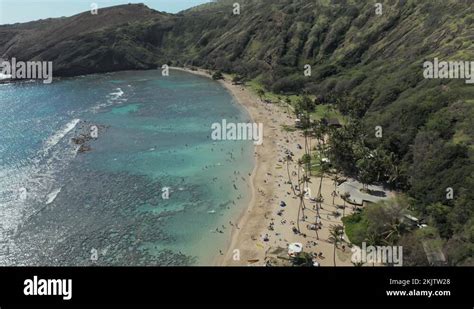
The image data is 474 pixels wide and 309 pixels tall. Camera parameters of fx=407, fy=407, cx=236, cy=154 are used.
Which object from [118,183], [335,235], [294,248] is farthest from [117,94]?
[335,235]

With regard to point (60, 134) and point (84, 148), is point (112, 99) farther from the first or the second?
point (84, 148)

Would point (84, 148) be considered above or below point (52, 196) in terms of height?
above

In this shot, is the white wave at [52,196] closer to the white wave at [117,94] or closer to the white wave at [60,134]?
the white wave at [60,134]

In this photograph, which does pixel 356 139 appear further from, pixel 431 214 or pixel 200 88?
pixel 200 88

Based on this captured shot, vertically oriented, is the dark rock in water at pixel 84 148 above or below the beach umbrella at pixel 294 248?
above

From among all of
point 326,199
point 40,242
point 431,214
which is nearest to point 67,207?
point 40,242

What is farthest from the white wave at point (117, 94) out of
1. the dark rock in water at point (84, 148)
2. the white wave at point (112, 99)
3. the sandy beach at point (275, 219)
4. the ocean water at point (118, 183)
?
the sandy beach at point (275, 219)
